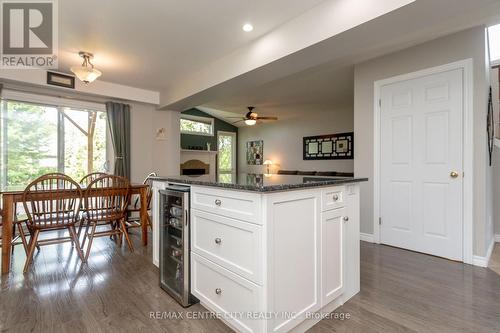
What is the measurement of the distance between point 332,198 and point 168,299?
145cm

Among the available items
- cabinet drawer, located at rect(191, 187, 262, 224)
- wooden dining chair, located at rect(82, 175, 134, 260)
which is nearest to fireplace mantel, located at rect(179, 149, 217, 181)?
wooden dining chair, located at rect(82, 175, 134, 260)

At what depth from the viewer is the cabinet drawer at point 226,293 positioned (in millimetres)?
1380

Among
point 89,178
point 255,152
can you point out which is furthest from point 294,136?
point 89,178

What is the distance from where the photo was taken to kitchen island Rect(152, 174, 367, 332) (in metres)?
1.34

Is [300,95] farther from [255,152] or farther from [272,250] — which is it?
[272,250]

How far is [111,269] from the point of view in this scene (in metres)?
2.47

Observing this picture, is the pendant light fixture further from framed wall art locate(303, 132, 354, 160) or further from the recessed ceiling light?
framed wall art locate(303, 132, 354, 160)

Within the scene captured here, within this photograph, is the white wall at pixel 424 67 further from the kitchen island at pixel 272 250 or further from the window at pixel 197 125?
the window at pixel 197 125

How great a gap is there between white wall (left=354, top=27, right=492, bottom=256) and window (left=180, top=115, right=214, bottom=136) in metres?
5.54

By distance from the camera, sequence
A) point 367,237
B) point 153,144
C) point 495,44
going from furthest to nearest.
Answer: point 153,144 < point 495,44 < point 367,237

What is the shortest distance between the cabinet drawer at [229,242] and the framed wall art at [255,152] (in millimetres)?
6876

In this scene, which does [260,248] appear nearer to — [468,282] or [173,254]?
[173,254]

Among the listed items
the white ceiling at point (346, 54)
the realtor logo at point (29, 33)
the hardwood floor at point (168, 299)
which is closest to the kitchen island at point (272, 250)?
the hardwood floor at point (168, 299)

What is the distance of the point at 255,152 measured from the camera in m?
8.78
